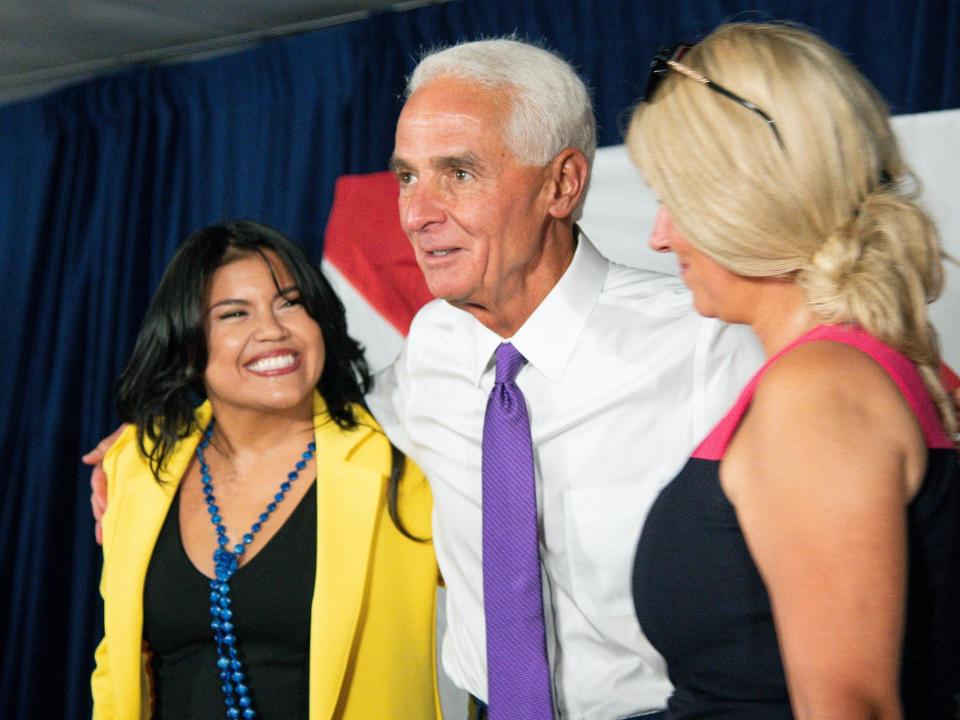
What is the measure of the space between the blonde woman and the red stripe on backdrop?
1.64 m

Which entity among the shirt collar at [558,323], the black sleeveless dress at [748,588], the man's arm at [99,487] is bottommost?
the man's arm at [99,487]

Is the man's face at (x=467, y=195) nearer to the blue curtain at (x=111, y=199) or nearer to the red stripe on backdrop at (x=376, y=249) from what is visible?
the blue curtain at (x=111, y=199)

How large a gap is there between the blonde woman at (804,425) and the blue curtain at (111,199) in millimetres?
1514

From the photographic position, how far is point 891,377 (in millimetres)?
915

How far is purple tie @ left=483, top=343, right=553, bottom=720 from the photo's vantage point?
1482 millimetres

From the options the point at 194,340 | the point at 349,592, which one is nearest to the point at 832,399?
the point at 349,592

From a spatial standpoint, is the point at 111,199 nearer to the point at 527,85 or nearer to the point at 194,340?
the point at 194,340

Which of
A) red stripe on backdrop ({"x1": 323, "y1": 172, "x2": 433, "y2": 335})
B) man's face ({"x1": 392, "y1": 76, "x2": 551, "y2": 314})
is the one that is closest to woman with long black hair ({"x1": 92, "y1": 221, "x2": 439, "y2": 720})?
man's face ({"x1": 392, "y1": 76, "x2": 551, "y2": 314})

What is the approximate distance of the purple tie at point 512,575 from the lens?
1.48m

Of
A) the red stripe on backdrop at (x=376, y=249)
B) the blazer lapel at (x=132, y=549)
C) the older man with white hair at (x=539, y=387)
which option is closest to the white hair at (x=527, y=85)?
the older man with white hair at (x=539, y=387)

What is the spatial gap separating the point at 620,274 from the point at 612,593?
1.53 ft

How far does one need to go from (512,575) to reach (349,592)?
1.13ft

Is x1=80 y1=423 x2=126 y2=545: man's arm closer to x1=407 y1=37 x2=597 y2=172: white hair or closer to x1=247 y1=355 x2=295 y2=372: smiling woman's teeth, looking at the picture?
x1=247 y1=355 x2=295 y2=372: smiling woman's teeth

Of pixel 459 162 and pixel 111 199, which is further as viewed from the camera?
pixel 111 199
